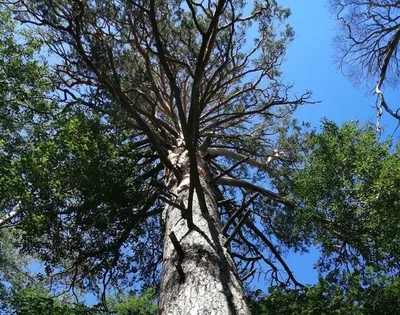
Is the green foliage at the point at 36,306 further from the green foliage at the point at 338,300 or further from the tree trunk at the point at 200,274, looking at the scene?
the green foliage at the point at 338,300

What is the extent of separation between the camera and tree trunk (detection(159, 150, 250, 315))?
333 cm

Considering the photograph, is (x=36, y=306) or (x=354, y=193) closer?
(x=36, y=306)

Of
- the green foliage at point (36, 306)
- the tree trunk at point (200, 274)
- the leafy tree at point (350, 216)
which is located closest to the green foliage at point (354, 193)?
the leafy tree at point (350, 216)

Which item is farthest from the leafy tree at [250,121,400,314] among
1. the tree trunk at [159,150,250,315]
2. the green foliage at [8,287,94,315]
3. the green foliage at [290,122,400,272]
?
the green foliage at [8,287,94,315]

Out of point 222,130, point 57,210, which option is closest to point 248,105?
point 222,130

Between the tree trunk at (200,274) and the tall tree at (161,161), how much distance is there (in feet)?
0.04

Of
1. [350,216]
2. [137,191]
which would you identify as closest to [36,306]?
[137,191]

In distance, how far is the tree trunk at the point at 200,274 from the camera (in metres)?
3.33

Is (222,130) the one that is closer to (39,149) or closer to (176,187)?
(176,187)

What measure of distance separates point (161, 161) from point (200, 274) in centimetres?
255

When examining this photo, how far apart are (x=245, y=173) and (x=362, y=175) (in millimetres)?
5234

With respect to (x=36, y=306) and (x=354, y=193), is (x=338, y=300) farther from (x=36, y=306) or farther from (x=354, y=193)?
(x=36, y=306)

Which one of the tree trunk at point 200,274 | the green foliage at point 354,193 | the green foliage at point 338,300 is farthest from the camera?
the green foliage at point 354,193

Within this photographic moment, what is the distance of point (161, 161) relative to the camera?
239 inches
